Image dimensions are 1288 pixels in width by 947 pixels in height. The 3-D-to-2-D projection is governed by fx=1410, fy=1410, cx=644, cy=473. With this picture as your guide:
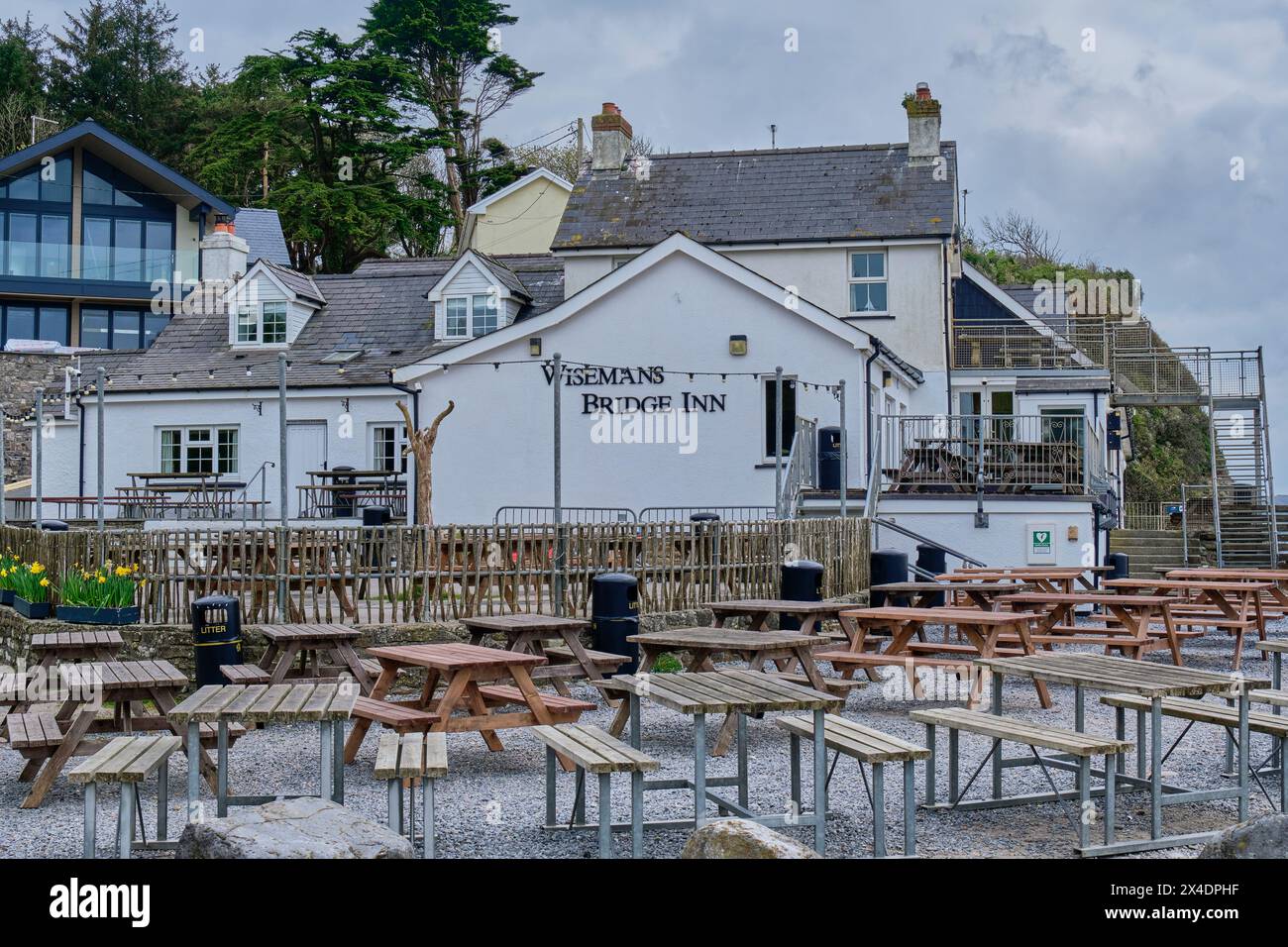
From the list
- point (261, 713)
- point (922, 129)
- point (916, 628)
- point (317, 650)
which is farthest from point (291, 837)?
point (922, 129)

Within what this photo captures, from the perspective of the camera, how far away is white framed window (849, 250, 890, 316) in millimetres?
27594

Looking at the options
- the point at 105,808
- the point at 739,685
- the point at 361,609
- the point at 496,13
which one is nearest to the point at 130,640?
the point at 361,609

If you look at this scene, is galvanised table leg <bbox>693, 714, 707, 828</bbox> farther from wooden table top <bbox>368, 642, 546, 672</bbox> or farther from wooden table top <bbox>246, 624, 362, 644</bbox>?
wooden table top <bbox>246, 624, 362, 644</bbox>

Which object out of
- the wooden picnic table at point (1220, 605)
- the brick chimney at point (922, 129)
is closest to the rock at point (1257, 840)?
the wooden picnic table at point (1220, 605)

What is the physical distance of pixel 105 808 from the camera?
833 centimetres

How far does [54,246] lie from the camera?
44.3m

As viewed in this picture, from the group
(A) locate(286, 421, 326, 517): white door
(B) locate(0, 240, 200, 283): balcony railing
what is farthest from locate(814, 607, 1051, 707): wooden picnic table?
(B) locate(0, 240, 200, 283): balcony railing

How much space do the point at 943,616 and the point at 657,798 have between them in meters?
3.77

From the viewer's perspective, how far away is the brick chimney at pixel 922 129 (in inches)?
1119

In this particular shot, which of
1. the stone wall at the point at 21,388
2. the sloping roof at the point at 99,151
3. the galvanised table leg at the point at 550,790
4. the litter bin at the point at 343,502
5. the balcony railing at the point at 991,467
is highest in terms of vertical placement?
the sloping roof at the point at 99,151

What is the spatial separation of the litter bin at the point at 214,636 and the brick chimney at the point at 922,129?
2010 cm

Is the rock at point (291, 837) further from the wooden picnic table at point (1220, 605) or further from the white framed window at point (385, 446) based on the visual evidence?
the white framed window at point (385, 446)

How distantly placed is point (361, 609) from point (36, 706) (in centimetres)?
611

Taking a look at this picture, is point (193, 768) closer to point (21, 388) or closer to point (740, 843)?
point (740, 843)
